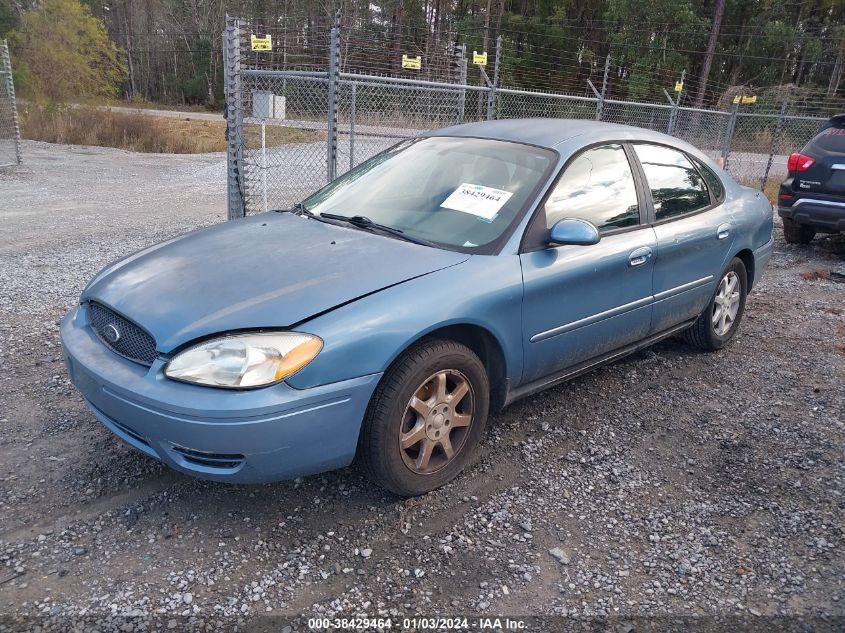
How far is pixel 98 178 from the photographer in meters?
13.5

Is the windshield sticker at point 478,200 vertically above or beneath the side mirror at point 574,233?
above

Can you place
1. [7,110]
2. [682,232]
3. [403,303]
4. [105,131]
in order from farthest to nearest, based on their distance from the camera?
[105,131], [7,110], [682,232], [403,303]

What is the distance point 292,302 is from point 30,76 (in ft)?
74.5

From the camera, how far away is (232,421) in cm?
238

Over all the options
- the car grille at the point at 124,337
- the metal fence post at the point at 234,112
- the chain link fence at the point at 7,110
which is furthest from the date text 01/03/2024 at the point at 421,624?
the chain link fence at the point at 7,110

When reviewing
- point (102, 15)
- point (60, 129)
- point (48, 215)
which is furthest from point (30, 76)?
point (102, 15)

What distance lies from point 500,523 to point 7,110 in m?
14.7

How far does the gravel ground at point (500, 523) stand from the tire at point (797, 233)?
5121 mm

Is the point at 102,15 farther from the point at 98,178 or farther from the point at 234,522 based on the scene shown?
the point at 234,522

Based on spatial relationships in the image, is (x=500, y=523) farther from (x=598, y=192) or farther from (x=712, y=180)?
(x=712, y=180)

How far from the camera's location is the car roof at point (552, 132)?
12.0 ft

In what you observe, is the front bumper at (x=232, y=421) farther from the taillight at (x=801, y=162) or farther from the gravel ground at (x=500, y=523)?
the taillight at (x=801, y=162)

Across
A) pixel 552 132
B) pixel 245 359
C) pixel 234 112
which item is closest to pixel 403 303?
pixel 245 359

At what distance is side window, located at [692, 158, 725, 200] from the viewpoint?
4.54 meters
